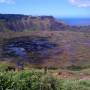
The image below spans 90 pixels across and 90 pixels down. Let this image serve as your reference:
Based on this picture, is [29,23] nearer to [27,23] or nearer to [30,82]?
[27,23]

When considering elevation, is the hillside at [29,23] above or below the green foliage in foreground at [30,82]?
below

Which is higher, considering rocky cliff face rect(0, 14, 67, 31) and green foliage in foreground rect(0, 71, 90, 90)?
green foliage in foreground rect(0, 71, 90, 90)

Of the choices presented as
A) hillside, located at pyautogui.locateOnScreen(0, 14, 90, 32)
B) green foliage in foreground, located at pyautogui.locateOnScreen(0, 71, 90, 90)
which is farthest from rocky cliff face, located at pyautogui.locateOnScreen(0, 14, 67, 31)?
green foliage in foreground, located at pyautogui.locateOnScreen(0, 71, 90, 90)

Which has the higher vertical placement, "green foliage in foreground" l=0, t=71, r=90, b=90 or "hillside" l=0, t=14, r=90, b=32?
"green foliage in foreground" l=0, t=71, r=90, b=90

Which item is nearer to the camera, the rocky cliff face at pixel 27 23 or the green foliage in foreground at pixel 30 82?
the green foliage in foreground at pixel 30 82

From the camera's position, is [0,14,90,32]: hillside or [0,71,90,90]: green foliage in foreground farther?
[0,14,90,32]: hillside

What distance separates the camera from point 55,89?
1180 cm

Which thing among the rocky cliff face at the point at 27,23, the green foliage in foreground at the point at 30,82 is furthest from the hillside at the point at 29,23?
the green foliage in foreground at the point at 30,82

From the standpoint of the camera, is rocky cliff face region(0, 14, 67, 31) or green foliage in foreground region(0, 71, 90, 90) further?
rocky cliff face region(0, 14, 67, 31)

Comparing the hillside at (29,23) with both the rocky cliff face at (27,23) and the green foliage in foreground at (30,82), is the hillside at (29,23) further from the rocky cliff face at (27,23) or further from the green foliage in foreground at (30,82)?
the green foliage in foreground at (30,82)

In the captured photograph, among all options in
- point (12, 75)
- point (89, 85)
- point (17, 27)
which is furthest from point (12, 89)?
point (17, 27)

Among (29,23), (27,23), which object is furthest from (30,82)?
(29,23)

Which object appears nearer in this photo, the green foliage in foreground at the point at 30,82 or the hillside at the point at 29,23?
the green foliage in foreground at the point at 30,82

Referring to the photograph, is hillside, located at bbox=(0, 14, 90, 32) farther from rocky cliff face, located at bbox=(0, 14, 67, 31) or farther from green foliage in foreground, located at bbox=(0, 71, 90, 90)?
green foliage in foreground, located at bbox=(0, 71, 90, 90)
